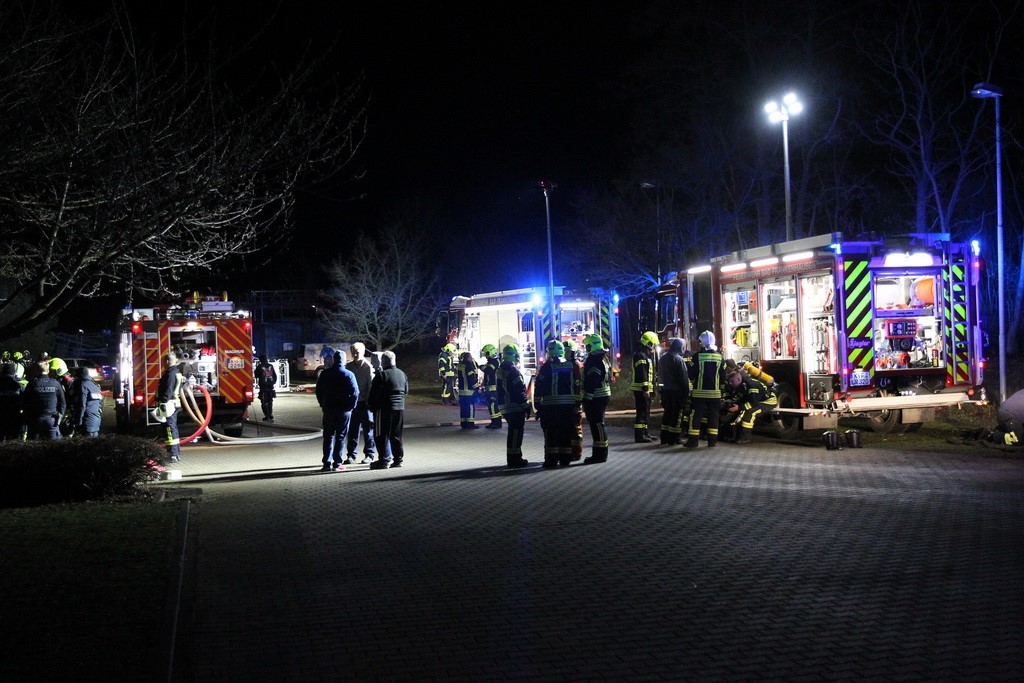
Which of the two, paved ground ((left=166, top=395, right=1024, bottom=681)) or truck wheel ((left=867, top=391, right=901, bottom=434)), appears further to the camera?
truck wheel ((left=867, top=391, right=901, bottom=434))

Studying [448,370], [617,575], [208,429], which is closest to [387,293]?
[448,370]

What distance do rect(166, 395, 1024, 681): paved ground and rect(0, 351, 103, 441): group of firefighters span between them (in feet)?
9.63

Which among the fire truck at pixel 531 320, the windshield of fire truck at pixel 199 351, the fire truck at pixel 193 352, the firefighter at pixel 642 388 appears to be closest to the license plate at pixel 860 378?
the firefighter at pixel 642 388

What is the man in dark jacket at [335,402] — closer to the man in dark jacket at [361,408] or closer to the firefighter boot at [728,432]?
the man in dark jacket at [361,408]

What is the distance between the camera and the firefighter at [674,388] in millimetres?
15422

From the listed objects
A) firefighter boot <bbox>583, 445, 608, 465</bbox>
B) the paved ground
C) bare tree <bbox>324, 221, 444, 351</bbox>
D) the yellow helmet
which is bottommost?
the paved ground

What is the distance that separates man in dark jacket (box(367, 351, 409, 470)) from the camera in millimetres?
13844

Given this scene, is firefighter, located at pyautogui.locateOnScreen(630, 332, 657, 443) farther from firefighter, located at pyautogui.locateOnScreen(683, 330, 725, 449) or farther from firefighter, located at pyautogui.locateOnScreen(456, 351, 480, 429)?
firefighter, located at pyautogui.locateOnScreen(456, 351, 480, 429)

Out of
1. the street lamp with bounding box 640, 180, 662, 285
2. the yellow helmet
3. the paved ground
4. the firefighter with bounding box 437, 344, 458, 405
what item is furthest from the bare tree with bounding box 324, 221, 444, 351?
the paved ground

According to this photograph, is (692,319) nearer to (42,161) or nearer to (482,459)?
(482,459)

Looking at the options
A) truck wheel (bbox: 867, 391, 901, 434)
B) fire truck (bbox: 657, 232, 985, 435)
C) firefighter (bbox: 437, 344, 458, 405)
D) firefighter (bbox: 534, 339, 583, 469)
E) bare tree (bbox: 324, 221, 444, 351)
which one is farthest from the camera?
bare tree (bbox: 324, 221, 444, 351)

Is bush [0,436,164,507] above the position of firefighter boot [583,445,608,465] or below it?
above

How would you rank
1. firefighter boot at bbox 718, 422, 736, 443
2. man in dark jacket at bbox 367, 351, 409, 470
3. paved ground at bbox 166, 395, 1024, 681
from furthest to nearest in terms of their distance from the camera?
firefighter boot at bbox 718, 422, 736, 443 → man in dark jacket at bbox 367, 351, 409, 470 → paved ground at bbox 166, 395, 1024, 681

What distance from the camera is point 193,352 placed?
64.7ft
